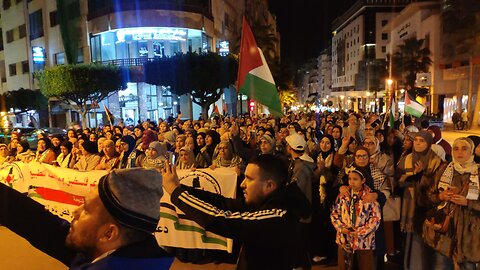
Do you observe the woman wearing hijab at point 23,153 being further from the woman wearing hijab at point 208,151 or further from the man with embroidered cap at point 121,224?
the man with embroidered cap at point 121,224

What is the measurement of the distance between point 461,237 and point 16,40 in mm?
52037

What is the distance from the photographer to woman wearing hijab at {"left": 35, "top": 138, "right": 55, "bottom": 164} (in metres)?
8.03

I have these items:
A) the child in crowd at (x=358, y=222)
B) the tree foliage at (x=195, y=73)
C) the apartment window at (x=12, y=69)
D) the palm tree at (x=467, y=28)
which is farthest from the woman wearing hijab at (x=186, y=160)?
the apartment window at (x=12, y=69)

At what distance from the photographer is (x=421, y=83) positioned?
4919cm

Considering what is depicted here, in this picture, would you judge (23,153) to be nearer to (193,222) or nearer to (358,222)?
(193,222)

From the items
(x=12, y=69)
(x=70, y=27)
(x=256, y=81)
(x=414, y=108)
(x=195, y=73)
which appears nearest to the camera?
(x=256, y=81)

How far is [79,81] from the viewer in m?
31.0

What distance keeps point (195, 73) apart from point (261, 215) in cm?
2843

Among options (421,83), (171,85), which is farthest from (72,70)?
(421,83)

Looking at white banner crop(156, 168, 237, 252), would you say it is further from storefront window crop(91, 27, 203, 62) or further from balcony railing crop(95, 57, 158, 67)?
balcony railing crop(95, 57, 158, 67)

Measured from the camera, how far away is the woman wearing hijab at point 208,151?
7270 millimetres

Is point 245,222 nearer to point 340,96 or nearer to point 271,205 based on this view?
point 271,205

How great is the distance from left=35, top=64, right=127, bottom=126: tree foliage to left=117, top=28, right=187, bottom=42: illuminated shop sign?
466 cm

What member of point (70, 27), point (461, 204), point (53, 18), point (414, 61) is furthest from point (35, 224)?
point (414, 61)
